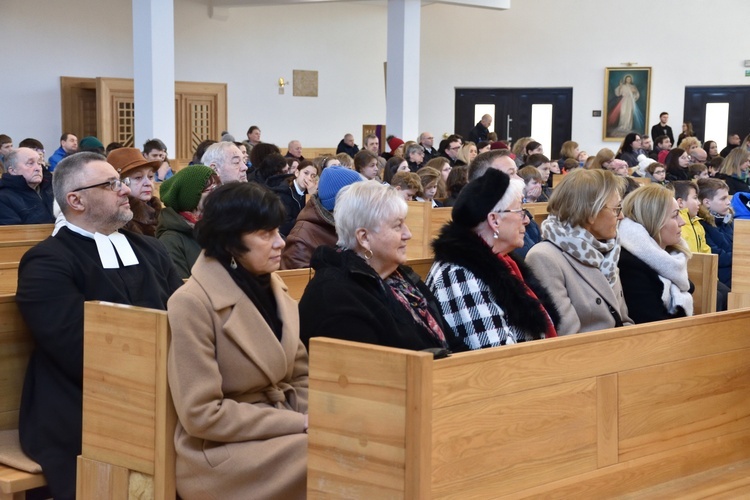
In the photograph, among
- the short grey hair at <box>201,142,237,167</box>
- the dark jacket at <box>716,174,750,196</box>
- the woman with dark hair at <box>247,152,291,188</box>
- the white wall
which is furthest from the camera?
the white wall

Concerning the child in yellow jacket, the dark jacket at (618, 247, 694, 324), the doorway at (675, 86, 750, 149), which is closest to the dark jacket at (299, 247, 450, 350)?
the dark jacket at (618, 247, 694, 324)

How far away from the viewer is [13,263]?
16.1ft

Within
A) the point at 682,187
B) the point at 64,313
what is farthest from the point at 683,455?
the point at 682,187

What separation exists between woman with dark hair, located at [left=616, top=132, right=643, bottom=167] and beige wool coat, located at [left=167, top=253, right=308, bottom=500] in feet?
42.8

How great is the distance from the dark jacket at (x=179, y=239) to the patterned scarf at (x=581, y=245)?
1.57 metres

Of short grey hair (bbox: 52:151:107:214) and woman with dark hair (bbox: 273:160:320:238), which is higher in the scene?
short grey hair (bbox: 52:151:107:214)

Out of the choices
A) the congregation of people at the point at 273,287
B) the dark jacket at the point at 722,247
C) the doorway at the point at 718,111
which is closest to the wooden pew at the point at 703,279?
the congregation of people at the point at 273,287

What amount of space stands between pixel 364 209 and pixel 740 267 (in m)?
4.07

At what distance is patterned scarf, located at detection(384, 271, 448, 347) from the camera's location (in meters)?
3.30

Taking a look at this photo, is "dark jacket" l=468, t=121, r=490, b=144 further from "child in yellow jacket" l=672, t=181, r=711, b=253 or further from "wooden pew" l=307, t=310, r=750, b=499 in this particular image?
"wooden pew" l=307, t=310, r=750, b=499

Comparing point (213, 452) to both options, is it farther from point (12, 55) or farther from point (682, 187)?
point (12, 55)

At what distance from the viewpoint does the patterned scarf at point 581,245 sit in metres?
4.04

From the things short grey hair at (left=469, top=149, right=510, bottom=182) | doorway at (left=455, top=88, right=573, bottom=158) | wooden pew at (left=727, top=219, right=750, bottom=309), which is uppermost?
doorway at (left=455, top=88, right=573, bottom=158)

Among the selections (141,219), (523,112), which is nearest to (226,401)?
(141,219)
